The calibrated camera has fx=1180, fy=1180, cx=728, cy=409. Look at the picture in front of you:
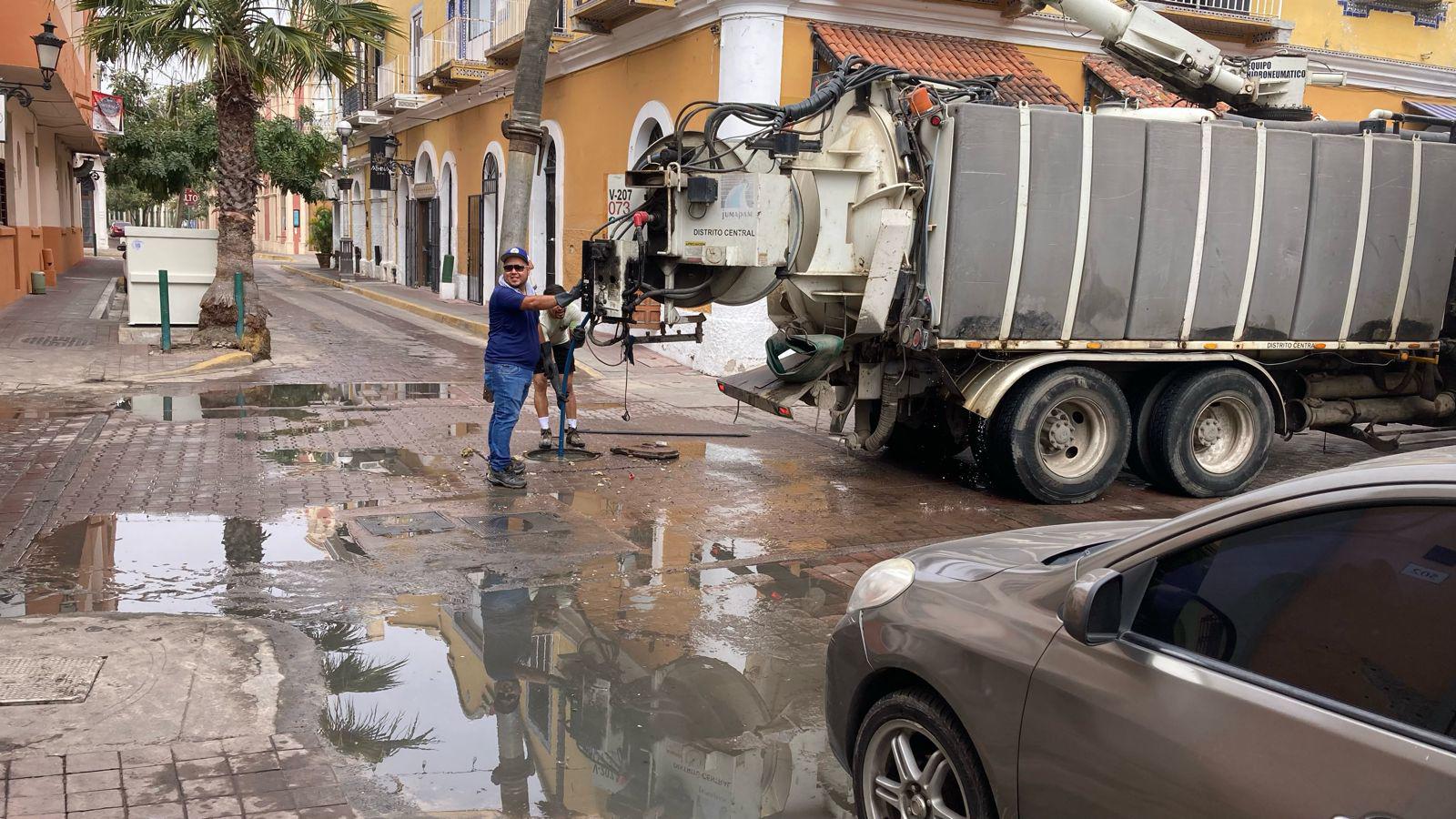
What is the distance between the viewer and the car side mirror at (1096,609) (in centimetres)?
288

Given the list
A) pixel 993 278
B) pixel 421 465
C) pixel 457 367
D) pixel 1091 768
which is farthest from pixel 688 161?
pixel 457 367

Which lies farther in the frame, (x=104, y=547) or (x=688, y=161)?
(x=688, y=161)

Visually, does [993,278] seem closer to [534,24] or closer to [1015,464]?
[1015,464]

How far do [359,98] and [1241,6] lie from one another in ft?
89.7

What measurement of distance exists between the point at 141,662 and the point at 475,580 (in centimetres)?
194

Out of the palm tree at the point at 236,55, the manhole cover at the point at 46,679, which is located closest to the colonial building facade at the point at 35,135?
the palm tree at the point at 236,55

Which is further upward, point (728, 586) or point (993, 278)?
point (993, 278)

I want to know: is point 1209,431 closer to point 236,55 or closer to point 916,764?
point 916,764

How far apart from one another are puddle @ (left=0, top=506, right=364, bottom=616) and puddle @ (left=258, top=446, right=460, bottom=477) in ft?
4.39

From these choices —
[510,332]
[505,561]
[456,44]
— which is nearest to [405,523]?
[505,561]

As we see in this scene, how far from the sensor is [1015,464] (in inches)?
352

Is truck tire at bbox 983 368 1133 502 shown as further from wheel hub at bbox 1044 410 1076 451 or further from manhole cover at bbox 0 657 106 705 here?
manhole cover at bbox 0 657 106 705

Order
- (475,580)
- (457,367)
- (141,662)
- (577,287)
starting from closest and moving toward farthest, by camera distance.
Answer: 1. (141,662)
2. (475,580)
3. (577,287)
4. (457,367)

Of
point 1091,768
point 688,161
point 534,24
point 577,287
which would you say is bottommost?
point 1091,768
